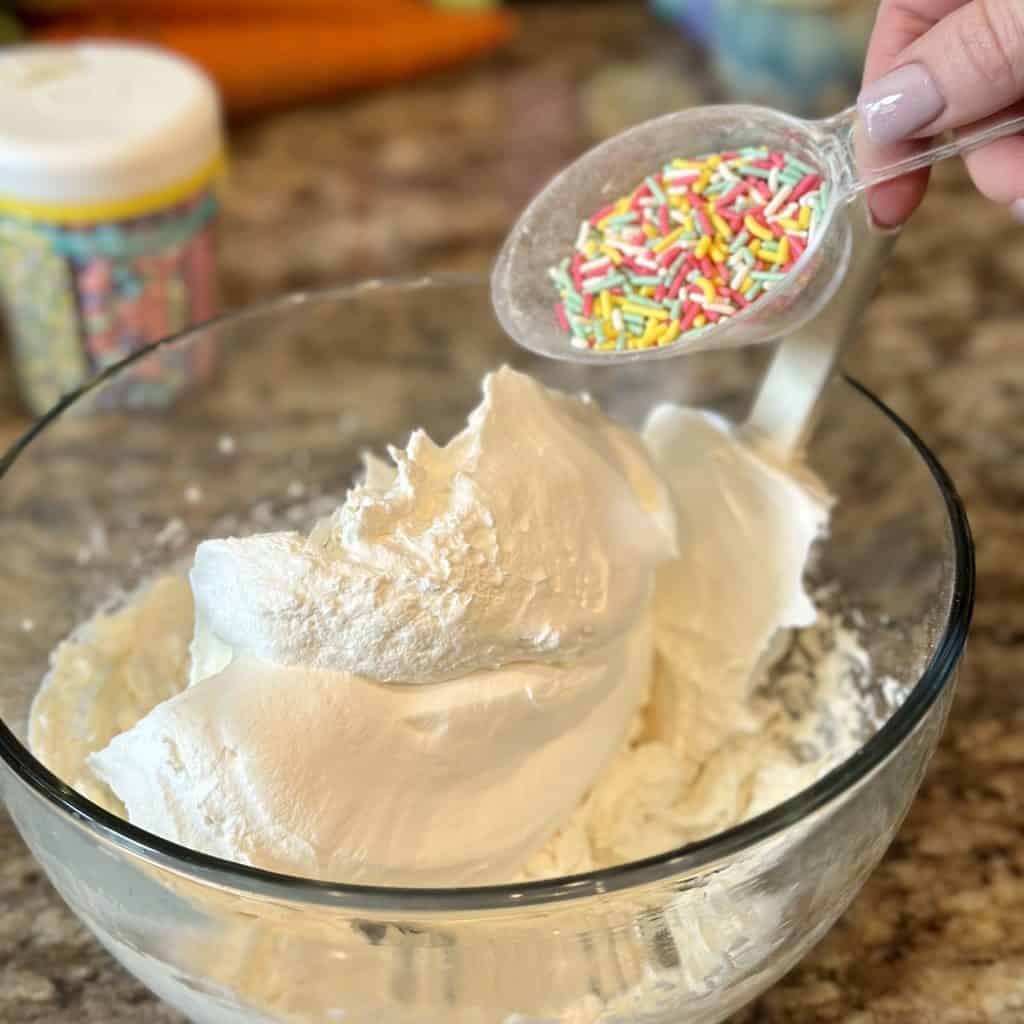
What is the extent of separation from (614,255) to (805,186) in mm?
109

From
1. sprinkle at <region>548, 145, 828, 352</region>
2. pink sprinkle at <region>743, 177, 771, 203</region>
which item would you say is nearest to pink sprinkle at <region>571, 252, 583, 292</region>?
sprinkle at <region>548, 145, 828, 352</region>

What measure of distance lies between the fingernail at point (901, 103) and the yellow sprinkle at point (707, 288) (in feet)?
0.36

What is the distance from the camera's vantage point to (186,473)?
40.1 inches

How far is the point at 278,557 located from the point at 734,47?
3.80 ft

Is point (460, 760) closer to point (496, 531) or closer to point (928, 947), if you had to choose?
point (496, 531)

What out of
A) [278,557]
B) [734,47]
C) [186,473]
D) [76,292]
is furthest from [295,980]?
[734,47]

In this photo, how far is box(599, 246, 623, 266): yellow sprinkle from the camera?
72 centimetres

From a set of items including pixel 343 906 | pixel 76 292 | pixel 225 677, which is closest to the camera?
pixel 343 906

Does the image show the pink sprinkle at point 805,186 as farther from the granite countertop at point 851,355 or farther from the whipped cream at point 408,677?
the granite countertop at point 851,355

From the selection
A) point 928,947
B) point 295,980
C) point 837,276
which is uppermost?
point 837,276

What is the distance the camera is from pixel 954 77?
605mm

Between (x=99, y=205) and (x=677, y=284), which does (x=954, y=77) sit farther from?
(x=99, y=205)

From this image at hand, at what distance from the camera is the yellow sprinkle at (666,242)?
711mm

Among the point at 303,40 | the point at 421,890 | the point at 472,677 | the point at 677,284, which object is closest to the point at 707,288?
the point at 677,284
